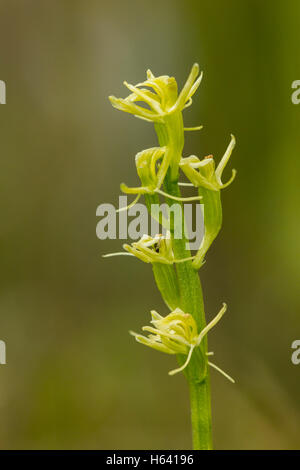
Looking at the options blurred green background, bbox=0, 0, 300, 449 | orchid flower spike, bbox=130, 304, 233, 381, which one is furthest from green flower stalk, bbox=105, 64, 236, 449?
blurred green background, bbox=0, 0, 300, 449

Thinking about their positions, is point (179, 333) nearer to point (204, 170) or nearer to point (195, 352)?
point (195, 352)

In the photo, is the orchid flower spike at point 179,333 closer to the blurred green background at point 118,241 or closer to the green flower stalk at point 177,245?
the green flower stalk at point 177,245

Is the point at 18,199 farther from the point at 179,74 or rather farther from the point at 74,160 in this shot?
the point at 179,74

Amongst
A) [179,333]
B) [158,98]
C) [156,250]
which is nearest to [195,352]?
Result: [179,333]

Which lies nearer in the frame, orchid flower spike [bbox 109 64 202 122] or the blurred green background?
orchid flower spike [bbox 109 64 202 122]

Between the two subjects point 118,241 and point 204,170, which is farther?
point 118,241

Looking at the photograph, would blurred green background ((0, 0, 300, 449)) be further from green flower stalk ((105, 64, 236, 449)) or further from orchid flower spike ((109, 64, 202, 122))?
orchid flower spike ((109, 64, 202, 122))

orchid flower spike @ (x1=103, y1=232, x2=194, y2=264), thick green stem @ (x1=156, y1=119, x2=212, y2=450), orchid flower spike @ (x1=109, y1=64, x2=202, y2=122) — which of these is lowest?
thick green stem @ (x1=156, y1=119, x2=212, y2=450)
